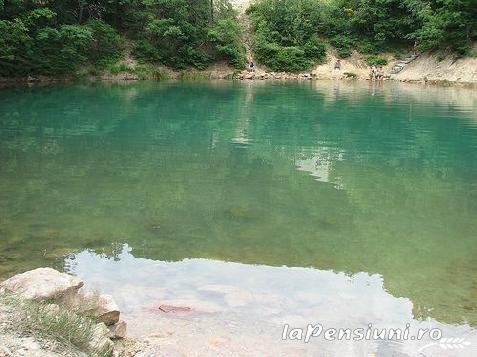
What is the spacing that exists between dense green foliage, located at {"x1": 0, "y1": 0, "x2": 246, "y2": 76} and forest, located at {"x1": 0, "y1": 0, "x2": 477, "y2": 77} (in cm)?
7

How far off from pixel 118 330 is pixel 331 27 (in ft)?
154

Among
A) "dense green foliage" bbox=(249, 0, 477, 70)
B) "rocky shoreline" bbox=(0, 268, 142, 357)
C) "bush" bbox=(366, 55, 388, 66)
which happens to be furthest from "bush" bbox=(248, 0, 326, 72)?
"rocky shoreline" bbox=(0, 268, 142, 357)

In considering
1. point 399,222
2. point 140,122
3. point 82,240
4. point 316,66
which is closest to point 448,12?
point 316,66

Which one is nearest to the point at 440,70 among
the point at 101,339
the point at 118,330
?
the point at 118,330

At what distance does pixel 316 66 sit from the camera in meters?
46.2

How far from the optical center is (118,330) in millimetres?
4879

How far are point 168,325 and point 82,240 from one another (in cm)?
309

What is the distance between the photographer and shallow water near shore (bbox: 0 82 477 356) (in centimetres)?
571

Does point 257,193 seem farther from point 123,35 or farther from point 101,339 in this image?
point 123,35

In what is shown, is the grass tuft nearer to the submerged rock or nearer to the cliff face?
the submerged rock

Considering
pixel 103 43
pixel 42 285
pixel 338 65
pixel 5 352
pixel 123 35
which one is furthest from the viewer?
pixel 338 65

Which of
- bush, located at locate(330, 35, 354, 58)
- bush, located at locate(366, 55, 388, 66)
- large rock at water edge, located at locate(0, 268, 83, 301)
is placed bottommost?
large rock at water edge, located at locate(0, 268, 83, 301)

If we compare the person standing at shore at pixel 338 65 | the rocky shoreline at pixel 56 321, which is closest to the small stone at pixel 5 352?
the rocky shoreline at pixel 56 321

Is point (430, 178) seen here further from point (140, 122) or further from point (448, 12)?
point (448, 12)
